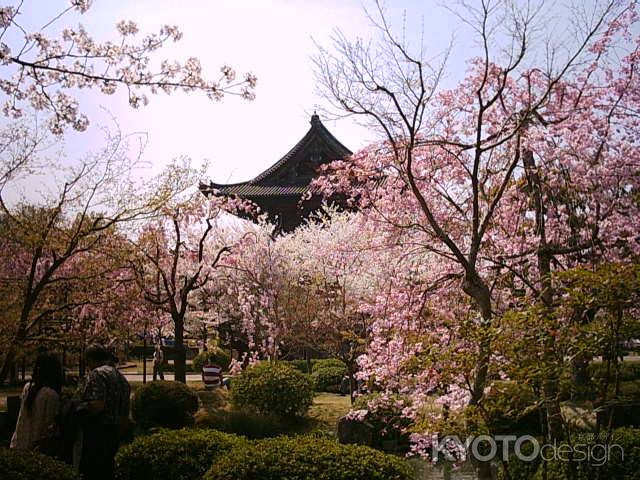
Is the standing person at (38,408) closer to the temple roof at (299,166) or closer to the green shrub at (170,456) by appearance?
the green shrub at (170,456)

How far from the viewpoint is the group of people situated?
17.5 feet

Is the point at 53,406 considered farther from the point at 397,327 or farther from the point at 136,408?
the point at 136,408

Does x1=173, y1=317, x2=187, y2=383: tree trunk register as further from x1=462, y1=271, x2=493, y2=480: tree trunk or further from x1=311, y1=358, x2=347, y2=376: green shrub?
x1=462, y1=271, x2=493, y2=480: tree trunk

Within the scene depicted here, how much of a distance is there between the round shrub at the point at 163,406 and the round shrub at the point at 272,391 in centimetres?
141

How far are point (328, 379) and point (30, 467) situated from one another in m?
14.9

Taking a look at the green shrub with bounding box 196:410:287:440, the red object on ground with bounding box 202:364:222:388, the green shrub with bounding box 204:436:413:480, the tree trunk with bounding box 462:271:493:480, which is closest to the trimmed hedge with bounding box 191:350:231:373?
the red object on ground with bounding box 202:364:222:388

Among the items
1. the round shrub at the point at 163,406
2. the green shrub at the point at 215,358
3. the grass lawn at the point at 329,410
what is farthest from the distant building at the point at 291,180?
the round shrub at the point at 163,406

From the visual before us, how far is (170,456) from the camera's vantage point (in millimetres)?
6270

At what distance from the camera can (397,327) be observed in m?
8.16

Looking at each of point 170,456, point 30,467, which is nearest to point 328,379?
point 170,456

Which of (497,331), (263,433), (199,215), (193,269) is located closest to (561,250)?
(497,331)

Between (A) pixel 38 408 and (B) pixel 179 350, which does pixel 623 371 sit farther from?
(A) pixel 38 408

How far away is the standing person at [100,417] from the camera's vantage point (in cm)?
531

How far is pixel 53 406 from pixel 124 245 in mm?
6940
